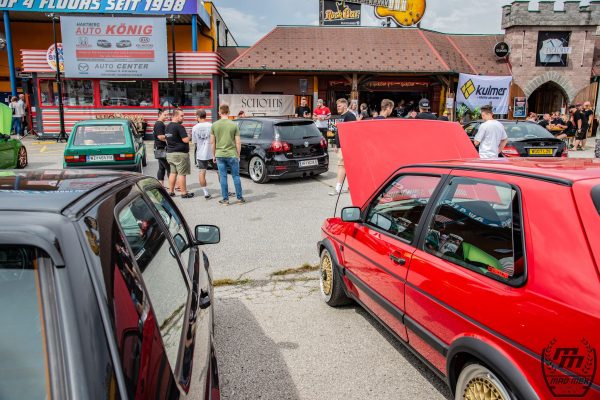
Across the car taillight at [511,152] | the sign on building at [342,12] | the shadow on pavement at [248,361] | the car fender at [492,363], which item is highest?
the sign on building at [342,12]

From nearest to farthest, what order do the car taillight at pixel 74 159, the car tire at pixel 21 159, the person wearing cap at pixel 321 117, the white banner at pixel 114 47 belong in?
1. the car taillight at pixel 74 159
2. the car tire at pixel 21 159
3. the person wearing cap at pixel 321 117
4. the white banner at pixel 114 47

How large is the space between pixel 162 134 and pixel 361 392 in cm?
742

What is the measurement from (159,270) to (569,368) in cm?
168

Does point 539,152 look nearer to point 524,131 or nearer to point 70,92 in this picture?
point 524,131

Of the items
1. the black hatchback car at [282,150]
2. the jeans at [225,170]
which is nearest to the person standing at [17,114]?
the black hatchback car at [282,150]

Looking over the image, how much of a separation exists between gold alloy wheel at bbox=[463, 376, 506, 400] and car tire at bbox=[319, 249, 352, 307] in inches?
68.9

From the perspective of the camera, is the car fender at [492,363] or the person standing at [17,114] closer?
the car fender at [492,363]

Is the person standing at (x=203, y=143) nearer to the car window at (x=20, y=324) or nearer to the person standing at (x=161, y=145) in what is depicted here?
the person standing at (x=161, y=145)

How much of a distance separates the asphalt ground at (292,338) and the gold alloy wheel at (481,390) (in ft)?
2.10

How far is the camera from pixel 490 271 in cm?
215

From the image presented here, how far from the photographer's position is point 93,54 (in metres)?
20.2

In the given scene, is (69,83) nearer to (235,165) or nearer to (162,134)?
(162,134)

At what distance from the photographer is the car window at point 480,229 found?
2.13 metres

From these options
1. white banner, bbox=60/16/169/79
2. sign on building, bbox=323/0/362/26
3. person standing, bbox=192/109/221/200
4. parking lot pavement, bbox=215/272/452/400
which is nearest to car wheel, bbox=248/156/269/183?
person standing, bbox=192/109/221/200
